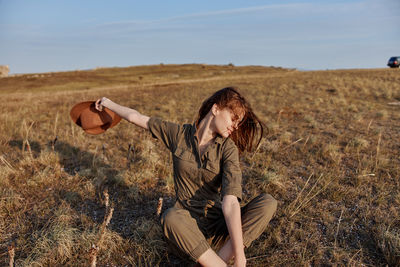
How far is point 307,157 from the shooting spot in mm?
5098

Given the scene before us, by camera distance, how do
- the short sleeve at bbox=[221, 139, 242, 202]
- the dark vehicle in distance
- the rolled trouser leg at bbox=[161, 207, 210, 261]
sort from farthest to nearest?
the dark vehicle in distance < the short sleeve at bbox=[221, 139, 242, 202] < the rolled trouser leg at bbox=[161, 207, 210, 261]

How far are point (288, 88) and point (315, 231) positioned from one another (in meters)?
11.9

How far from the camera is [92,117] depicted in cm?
277

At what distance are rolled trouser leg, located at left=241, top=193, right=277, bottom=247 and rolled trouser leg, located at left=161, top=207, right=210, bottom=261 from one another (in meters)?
0.41

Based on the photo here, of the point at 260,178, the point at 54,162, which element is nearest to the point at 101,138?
the point at 54,162

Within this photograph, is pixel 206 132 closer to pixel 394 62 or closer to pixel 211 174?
pixel 211 174

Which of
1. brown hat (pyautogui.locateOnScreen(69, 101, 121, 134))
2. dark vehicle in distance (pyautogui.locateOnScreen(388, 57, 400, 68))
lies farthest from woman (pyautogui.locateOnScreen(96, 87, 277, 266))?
dark vehicle in distance (pyautogui.locateOnScreen(388, 57, 400, 68))

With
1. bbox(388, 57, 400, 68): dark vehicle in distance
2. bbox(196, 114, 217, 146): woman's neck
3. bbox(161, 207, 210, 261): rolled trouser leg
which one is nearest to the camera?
bbox(161, 207, 210, 261): rolled trouser leg

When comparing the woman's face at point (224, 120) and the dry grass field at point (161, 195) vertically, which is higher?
the woman's face at point (224, 120)

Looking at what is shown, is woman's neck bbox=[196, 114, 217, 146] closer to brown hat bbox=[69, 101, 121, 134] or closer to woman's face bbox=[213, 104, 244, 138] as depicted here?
woman's face bbox=[213, 104, 244, 138]

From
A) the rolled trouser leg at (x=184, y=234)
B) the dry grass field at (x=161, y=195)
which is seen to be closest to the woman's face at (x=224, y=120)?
the rolled trouser leg at (x=184, y=234)

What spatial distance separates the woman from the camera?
218 centimetres

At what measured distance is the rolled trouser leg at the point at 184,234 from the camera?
2.11 m

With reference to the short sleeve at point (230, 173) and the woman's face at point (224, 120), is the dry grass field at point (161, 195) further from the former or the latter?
the woman's face at point (224, 120)
